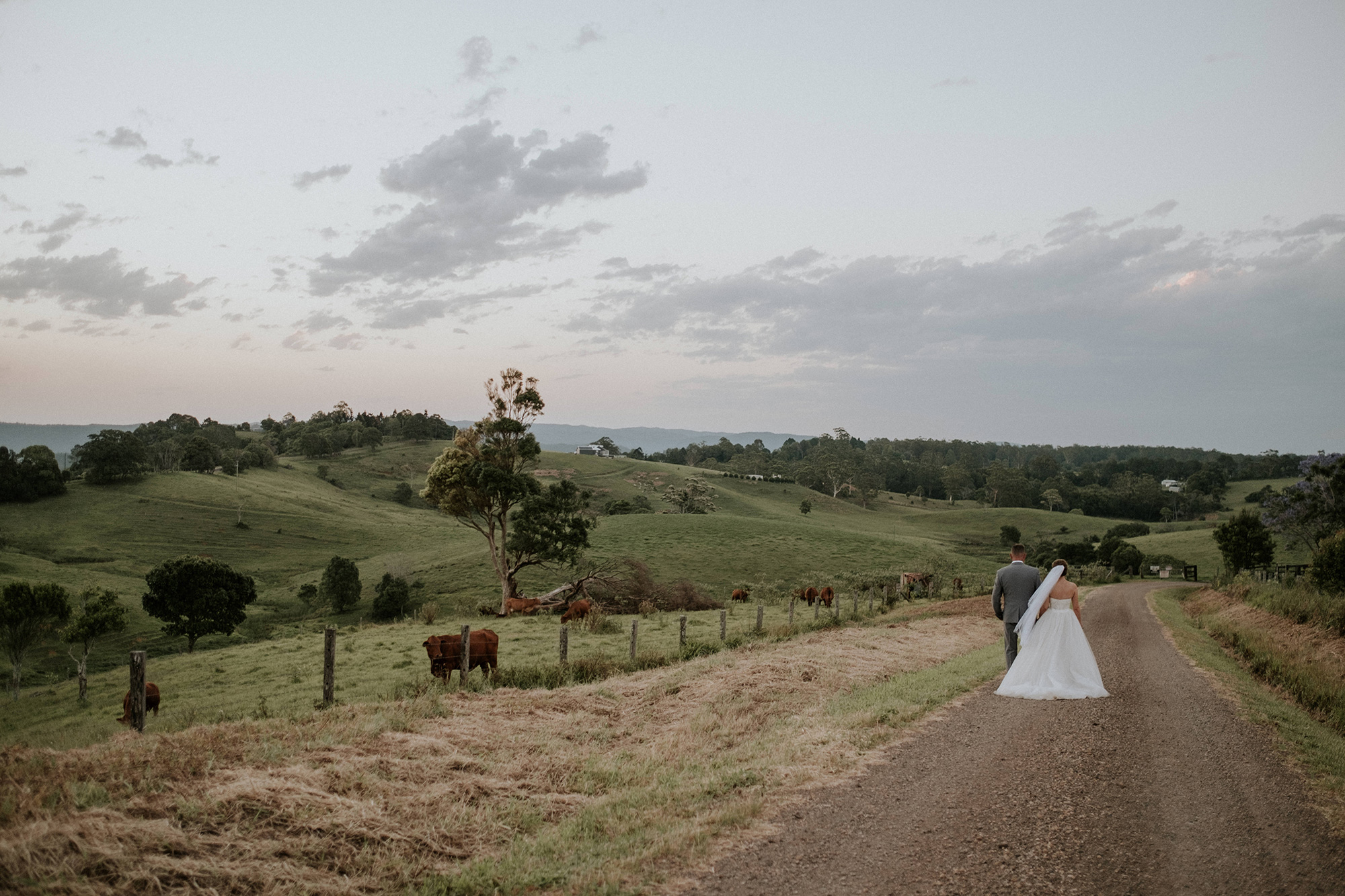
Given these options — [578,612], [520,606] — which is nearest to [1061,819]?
[578,612]

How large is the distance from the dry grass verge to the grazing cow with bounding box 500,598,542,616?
943 inches

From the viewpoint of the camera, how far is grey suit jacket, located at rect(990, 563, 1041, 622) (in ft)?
42.1

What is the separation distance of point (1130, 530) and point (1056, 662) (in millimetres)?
111150

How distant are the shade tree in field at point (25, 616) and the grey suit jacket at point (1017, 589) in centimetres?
3628

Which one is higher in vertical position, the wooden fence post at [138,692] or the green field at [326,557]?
the wooden fence post at [138,692]

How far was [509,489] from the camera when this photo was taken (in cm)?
3819

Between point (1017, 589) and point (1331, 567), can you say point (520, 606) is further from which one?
point (1331, 567)

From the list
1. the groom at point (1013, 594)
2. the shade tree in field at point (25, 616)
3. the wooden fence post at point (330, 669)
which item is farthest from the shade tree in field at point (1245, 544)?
the shade tree in field at point (25, 616)

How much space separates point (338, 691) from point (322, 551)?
60070 millimetres

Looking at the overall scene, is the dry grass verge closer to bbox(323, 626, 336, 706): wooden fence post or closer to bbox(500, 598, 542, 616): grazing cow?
bbox(323, 626, 336, 706): wooden fence post

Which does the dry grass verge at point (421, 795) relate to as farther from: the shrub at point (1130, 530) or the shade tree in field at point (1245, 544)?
the shrub at point (1130, 530)

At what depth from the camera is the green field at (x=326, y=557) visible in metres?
21.3

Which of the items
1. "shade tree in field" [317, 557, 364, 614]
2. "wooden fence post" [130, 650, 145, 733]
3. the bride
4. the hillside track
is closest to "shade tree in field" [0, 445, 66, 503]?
"shade tree in field" [317, 557, 364, 614]

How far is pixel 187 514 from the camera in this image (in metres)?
76.3
